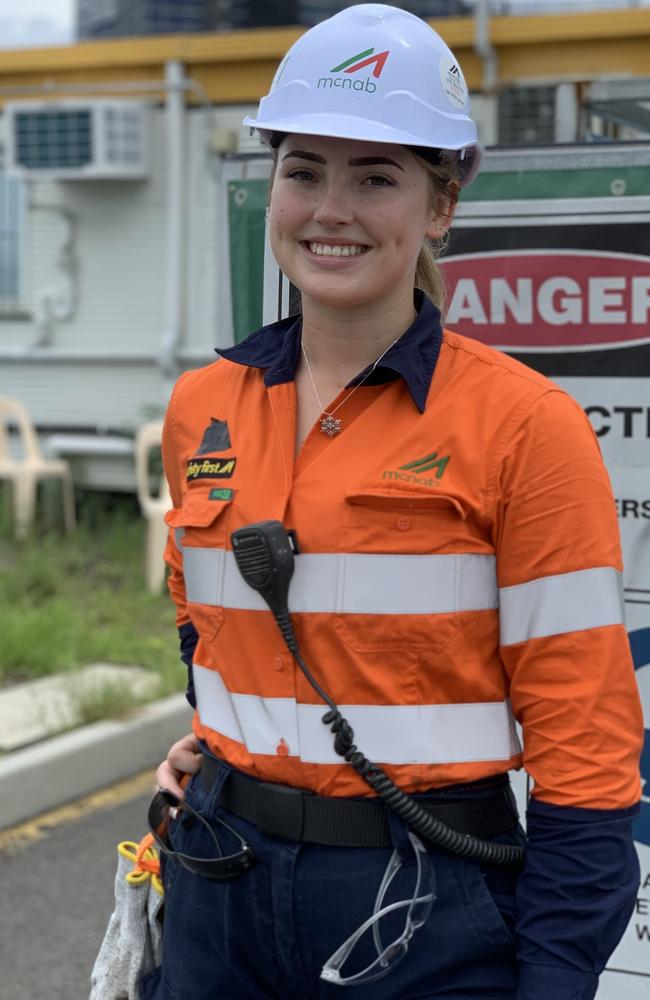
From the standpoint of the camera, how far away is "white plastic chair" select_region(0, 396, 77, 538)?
1173 cm

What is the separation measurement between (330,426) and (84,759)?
4.42 meters

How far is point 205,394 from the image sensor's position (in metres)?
2.14

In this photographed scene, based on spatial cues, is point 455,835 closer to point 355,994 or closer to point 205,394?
point 355,994

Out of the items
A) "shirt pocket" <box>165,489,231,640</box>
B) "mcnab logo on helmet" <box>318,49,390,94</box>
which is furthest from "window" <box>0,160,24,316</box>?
"mcnab logo on helmet" <box>318,49,390,94</box>

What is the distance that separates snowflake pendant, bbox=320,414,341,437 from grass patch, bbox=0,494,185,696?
15.6 ft

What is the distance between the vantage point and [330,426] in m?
1.94

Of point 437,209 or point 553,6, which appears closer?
point 437,209

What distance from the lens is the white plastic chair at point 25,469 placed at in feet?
38.5

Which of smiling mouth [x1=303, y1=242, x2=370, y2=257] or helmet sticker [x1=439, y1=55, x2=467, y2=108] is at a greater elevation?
helmet sticker [x1=439, y1=55, x2=467, y2=108]

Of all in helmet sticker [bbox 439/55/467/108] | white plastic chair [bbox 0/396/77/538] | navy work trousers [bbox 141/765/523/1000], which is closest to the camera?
navy work trousers [bbox 141/765/523/1000]

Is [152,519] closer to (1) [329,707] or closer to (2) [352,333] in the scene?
(2) [352,333]

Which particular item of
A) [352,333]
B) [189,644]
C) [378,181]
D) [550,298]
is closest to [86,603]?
[550,298]

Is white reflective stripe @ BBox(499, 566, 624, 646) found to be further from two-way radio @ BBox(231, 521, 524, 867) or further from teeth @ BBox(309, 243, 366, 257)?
teeth @ BBox(309, 243, 366, 257)

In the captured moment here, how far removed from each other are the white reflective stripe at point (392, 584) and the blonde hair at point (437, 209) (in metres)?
0.43
